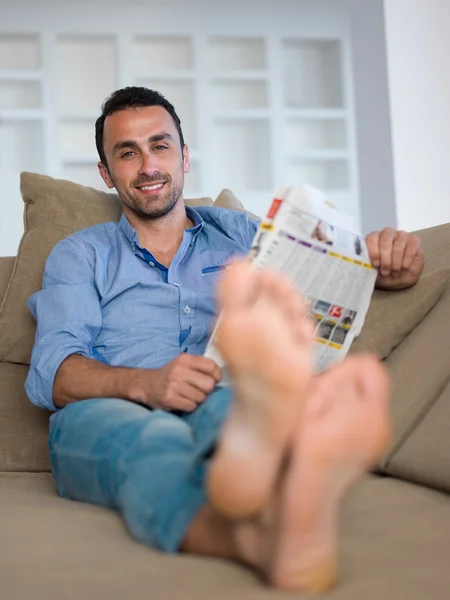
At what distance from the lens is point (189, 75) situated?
16.6 ft

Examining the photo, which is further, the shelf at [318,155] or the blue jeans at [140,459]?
the shelf at [318,155]

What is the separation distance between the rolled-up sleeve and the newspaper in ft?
0.93

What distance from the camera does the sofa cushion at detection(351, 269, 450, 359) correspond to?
5.38 ft

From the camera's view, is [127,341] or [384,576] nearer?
[384,576]

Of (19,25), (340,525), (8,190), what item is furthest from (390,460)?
Answer: (19,25)

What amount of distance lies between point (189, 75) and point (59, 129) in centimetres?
84

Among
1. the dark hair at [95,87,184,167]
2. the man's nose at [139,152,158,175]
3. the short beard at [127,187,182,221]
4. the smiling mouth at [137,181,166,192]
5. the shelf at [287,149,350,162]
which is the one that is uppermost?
the shelf at [287,149,350,162]

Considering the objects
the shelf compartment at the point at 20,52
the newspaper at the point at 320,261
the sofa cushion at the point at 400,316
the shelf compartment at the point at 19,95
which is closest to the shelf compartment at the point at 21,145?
the shelf compartment at the point at 19,95

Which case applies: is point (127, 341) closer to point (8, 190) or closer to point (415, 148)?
point (415, 148)

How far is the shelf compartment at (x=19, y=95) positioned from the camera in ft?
16.2

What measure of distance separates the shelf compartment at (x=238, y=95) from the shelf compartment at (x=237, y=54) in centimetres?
10

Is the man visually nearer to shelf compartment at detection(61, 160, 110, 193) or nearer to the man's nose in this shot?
the man's nose

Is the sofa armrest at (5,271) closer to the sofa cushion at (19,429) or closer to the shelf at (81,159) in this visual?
the sofa cushion at (19,429)

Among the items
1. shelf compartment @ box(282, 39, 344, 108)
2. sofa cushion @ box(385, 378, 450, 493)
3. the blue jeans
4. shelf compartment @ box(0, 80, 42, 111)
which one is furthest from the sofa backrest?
shelf compartment @ box(282, 39, 344, 108)
